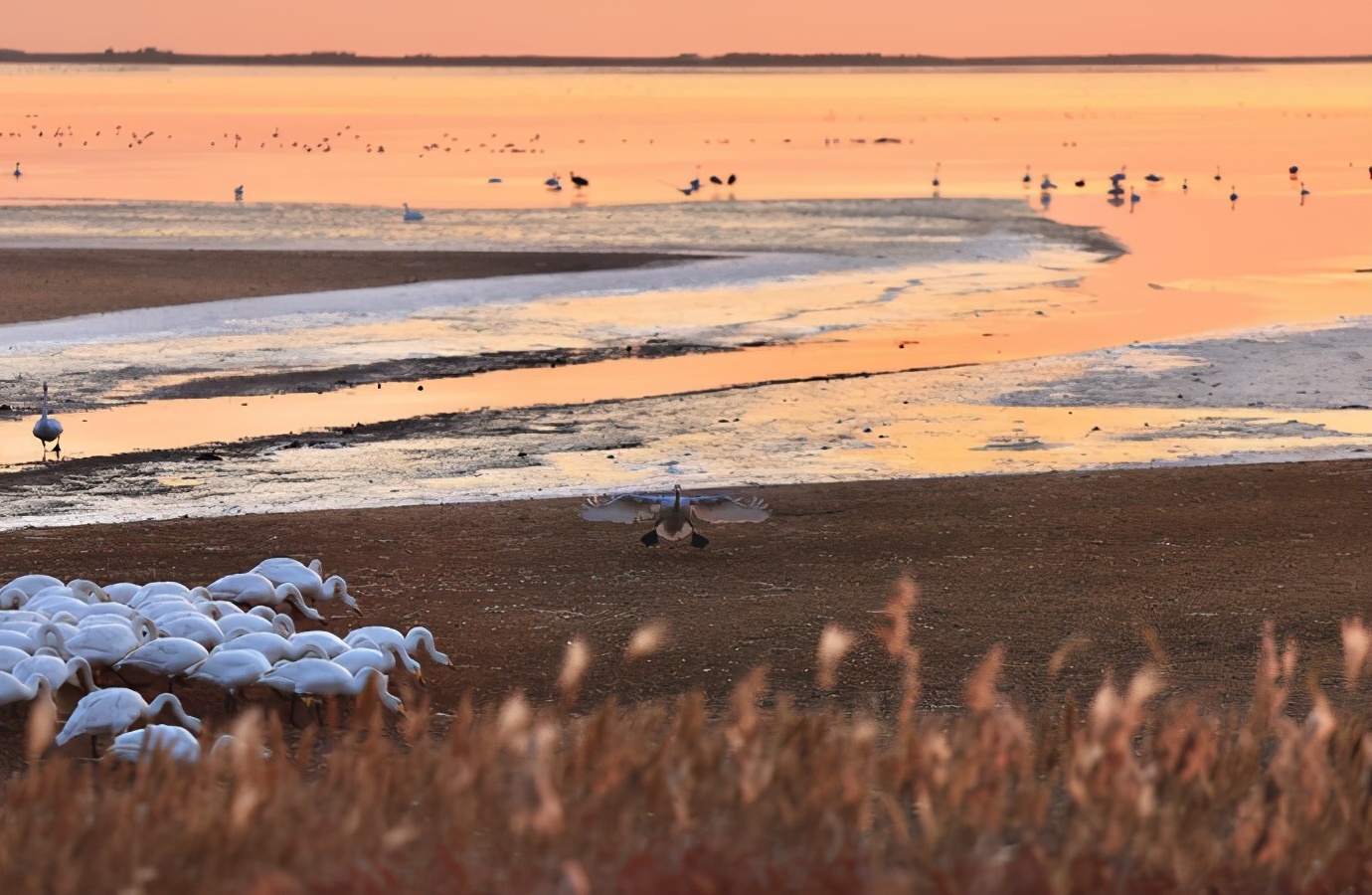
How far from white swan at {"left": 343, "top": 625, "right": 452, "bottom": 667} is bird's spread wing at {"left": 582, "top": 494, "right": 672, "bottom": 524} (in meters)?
2.63

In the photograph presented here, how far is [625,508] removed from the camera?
14.7 meters

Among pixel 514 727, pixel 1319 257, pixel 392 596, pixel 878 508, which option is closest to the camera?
pixel 514 727

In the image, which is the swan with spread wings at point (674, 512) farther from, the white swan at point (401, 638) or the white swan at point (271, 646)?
the white swan at point (271, 646)

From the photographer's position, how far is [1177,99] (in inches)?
7387

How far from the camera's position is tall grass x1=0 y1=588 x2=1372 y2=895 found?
6.14 metres

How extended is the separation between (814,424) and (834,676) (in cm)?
1016

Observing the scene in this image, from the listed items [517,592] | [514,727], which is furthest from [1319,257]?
[514,727]

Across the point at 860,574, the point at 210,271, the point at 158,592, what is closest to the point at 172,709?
the point at 158,592

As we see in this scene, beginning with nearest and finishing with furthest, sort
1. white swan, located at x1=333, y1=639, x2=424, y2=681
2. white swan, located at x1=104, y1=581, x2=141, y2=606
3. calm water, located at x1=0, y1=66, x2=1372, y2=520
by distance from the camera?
white swan, located at x1=333, y1=639, x2=424, y2=681 → white swan, located at x1=104, y1=581, x2=141, y2=606 → calm water, located at x1=0, y1=66, x2=1372, y2=520

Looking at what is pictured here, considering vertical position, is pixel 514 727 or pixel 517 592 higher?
pixel 514 727

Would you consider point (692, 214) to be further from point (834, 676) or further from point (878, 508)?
point (834, 676)

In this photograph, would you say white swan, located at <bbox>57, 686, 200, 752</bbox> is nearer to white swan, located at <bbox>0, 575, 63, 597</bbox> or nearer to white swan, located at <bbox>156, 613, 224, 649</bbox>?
white swan, located at <bbox>156, 613, 224, 649</bbox>

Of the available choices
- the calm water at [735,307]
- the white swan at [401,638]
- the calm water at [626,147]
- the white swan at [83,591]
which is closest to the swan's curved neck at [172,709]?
the white swan at [401,638]

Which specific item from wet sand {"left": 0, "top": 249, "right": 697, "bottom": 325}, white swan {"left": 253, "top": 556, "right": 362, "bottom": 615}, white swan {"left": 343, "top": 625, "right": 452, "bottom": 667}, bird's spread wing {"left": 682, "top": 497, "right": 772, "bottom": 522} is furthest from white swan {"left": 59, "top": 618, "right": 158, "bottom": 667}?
wet sand {"left": 0, "top": 249, "right": 697, "bottom": 325}
